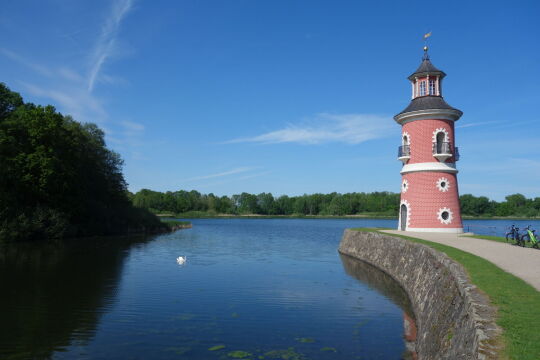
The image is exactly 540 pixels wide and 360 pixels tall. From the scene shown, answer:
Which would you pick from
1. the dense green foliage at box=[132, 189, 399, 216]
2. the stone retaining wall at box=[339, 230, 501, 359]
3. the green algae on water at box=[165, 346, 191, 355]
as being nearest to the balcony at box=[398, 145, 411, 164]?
the stone retaining wall at box=[339, 230, 501, 359]

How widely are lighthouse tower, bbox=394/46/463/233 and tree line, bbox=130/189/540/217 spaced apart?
336 ft

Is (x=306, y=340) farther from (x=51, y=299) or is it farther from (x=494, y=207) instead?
(x=494, y=207)

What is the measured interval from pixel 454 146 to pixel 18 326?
85.0 ft

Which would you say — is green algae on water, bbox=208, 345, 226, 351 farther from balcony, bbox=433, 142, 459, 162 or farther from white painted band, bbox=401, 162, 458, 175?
balcony, bbox=433, 142, 459, 162

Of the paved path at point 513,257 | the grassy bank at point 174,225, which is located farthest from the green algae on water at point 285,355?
the grassy bank at point 174,225

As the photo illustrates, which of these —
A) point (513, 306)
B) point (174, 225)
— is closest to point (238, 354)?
point (513, 306)

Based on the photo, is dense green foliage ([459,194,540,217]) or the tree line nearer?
dense green foliage ([459,194,540,217])

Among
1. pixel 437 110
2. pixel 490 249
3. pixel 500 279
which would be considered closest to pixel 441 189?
pixel 437 110

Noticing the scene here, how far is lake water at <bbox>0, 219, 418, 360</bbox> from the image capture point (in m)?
10.5

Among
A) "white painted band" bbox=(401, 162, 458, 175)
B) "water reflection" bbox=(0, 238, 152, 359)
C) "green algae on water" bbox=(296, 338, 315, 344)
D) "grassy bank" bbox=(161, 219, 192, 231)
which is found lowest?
"green algae on water" bbox=(296, 338, 315, 344)

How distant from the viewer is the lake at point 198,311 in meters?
10.5

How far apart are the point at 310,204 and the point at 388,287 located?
150 m

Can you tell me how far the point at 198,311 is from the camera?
561 inches

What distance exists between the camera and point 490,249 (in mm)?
16828
